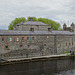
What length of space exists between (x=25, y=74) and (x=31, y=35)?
50.6 feet

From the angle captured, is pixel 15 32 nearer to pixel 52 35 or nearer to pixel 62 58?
pixel 52 35

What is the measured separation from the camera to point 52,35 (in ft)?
134

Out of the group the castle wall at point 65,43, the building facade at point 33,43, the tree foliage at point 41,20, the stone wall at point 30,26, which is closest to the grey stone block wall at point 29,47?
the building facade at point 33,43

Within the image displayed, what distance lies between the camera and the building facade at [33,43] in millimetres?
35688

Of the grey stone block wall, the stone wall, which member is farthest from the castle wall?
the stone wall

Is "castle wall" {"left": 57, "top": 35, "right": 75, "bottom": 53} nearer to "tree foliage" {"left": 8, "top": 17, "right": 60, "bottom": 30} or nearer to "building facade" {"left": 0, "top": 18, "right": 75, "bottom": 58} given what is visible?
"building facade" {"left": 0, "top": 18, "right": 75, "bottom": 58}

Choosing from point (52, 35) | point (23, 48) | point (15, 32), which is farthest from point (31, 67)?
point (52, 35)

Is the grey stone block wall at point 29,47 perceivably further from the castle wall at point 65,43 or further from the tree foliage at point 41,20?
the tree foliage at point 41,20

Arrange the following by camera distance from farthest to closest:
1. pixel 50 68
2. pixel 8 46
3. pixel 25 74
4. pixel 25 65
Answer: pixel 8 46 < pixel 25 65 < pixel 50 68 < pixel 25 74

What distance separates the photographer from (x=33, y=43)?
38594 mm

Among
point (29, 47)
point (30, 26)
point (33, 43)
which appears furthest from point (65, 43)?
point (30, 26)

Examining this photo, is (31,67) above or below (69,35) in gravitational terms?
below

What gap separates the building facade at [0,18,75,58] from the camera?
1405 inches

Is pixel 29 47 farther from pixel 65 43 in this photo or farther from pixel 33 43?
pixel 65 43
